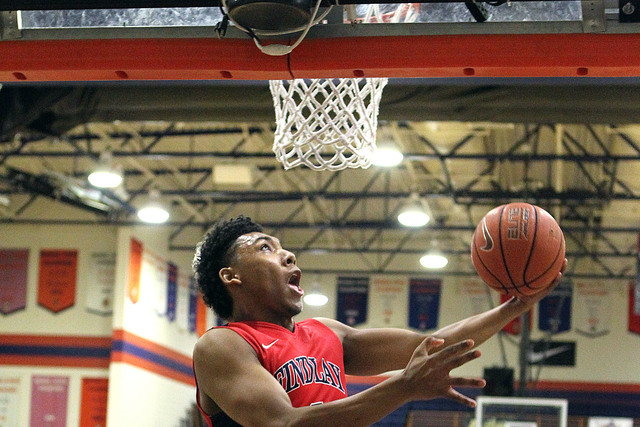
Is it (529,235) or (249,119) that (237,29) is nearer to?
(529,235)

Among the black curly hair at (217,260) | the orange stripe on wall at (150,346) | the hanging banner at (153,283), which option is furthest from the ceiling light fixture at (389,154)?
the black curly hair at (217,260)

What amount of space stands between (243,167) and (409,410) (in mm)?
8002

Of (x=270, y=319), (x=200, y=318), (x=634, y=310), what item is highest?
(x=200, y=318)

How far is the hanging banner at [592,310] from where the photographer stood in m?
21.9

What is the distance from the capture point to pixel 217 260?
12.1ft

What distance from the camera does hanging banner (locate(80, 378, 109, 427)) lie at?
60.1 ft

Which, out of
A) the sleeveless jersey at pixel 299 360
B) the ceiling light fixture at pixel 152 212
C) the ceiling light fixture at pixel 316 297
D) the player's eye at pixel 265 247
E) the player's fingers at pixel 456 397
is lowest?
the player's fingers at pixel 456 397

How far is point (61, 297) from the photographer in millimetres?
19266

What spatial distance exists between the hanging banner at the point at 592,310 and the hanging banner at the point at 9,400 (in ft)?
40.4

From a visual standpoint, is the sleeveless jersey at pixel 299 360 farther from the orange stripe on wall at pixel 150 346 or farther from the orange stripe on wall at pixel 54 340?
the orange stripe on wall at pixel 54 340

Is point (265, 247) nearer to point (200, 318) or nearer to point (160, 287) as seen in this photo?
point (160, 287)

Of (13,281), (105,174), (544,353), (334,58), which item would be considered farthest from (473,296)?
(334,58)

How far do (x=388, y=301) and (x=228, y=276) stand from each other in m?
18.9

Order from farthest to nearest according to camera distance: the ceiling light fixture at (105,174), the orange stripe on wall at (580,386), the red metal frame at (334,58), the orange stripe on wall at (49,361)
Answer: the orange stripe on wall at (580,386)
the orange stripe on wall at (49,361)
the ceiling light fixture at (105,174)
the red metal frame at (334,58)
